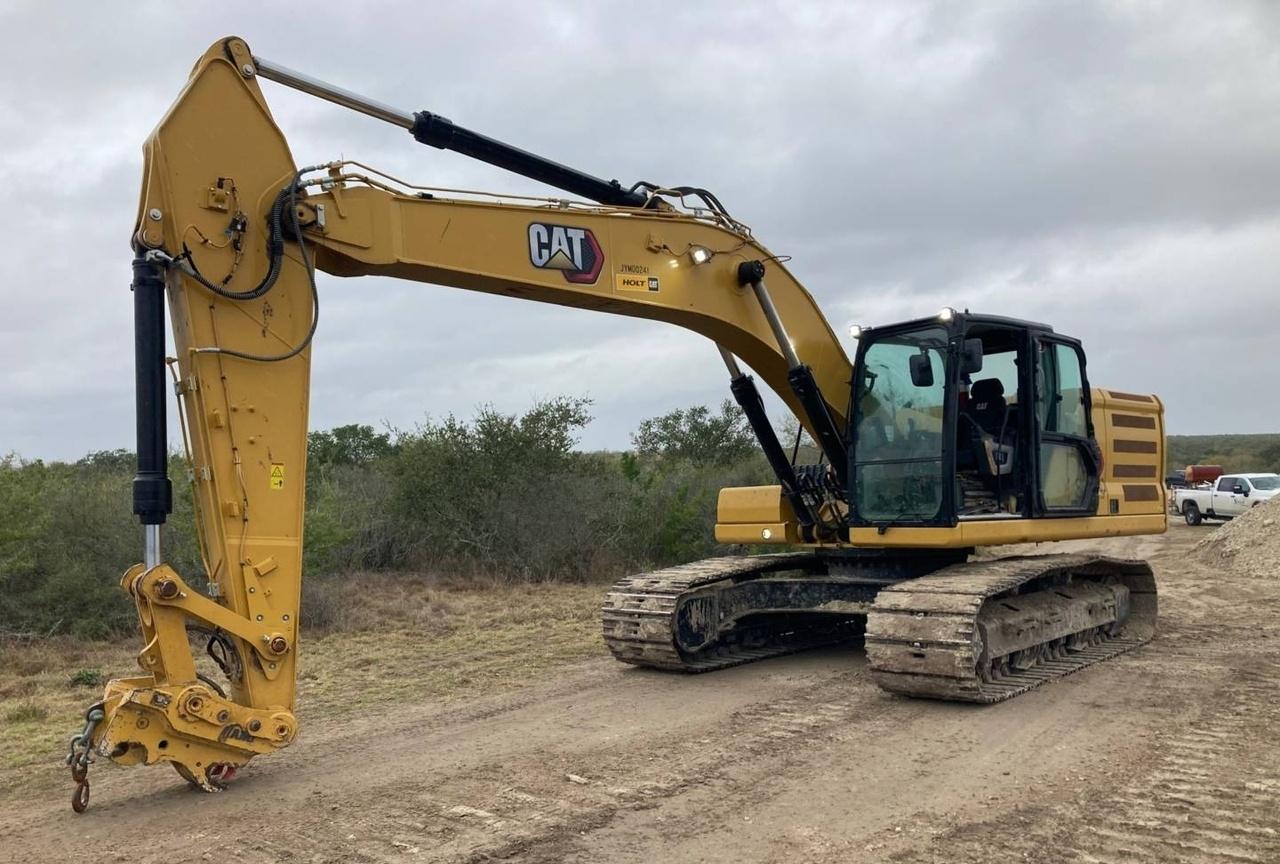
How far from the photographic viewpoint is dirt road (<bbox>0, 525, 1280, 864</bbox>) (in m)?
4.30

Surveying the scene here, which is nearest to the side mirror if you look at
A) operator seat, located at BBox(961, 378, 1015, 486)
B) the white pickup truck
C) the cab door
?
operator seat, located at BBox(961, 378, 1015, 486)

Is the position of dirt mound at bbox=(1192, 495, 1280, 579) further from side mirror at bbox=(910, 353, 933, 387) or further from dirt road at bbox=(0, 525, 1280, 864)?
side mirror at bbox=(910, 353, 933, 387)

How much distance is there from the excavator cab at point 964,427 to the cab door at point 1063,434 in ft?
0.04

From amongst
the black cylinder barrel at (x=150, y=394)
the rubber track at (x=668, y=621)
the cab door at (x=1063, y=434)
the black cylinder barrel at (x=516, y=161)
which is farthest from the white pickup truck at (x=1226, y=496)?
the black cylinder barrel at (x=150, y=394)

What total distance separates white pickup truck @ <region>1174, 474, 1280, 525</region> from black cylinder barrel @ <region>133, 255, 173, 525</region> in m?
26.0

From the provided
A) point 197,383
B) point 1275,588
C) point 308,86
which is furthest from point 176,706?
point 1275,588

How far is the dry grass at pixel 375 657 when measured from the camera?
718 cm

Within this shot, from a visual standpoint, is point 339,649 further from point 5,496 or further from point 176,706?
point 176,706

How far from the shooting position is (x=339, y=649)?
9.95 m

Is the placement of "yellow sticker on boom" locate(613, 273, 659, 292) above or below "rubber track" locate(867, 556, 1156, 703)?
above

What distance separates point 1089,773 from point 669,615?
11.4ft

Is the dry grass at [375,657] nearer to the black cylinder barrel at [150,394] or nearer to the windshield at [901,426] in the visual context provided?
the black cylinder barrel at [150,394]

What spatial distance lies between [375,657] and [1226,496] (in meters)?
24.5

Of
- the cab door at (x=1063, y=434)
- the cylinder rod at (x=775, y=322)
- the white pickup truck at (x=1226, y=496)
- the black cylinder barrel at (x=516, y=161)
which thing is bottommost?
the white pickup truck at (x=1226, y=496)
